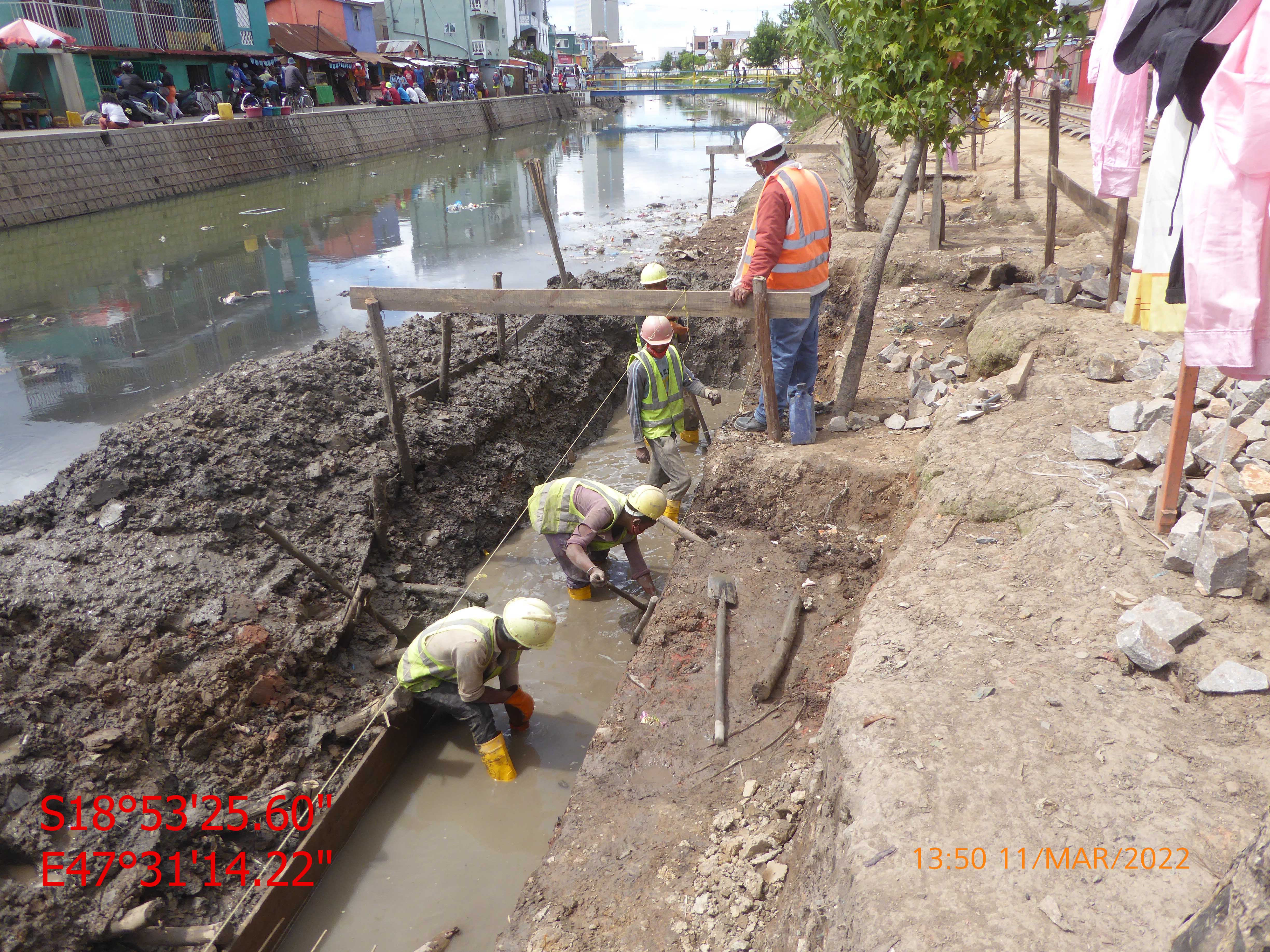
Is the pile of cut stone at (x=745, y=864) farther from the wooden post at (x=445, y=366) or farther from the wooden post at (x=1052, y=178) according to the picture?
the wooden post at (x=1052, y=178)

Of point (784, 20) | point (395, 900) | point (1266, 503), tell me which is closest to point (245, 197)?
point (784, 20)

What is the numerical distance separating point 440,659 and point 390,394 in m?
2.63

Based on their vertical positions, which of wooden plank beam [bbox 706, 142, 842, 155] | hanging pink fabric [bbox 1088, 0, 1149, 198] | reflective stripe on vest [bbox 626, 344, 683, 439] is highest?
wooden plank beam [bbox 706, 142, 842, 155]

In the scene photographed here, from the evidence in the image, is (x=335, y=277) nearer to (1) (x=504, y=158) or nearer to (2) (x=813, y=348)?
(2) (x=813, y=348)

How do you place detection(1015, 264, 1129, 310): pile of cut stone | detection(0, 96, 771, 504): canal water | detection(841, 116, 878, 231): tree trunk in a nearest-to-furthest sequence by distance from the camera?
detection(1015, 264, 1129, 310): pile of cut stone < detection(0, 96, 771, 504): canal water < detection(841, 116, 878, 231): tree trunk

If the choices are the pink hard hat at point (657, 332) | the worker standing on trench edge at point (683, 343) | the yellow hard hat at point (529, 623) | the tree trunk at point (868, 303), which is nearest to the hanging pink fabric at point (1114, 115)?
the tree trunk at point (868, 303)

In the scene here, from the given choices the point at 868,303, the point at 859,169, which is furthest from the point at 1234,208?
the point at 859,169

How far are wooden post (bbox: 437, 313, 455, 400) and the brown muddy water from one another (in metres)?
2.44

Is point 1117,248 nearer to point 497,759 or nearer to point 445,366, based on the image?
point 445,366

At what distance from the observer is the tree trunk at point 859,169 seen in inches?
470

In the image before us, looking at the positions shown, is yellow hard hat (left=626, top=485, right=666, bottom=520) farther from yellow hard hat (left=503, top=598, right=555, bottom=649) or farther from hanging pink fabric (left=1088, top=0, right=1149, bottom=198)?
hanging pink fabric (left=1088, top=0, right=1149, bottom=198)

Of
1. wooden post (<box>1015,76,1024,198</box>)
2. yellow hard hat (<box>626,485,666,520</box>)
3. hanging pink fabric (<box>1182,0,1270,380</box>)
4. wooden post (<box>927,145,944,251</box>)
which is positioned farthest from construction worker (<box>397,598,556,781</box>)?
wooden post (<box>1015,76,1024,198</box>)

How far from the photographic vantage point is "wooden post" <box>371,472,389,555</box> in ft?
18.6
